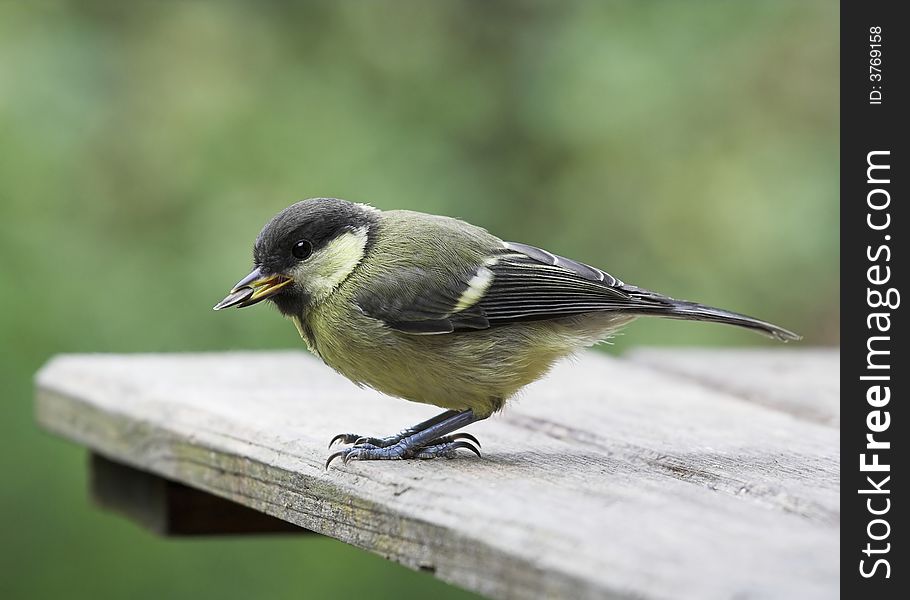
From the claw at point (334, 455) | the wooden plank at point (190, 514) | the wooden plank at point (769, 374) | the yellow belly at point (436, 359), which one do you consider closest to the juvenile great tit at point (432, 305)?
the yellow belly at point (436, 359)

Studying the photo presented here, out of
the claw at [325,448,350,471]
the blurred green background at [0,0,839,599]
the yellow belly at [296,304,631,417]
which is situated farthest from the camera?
the blurred green background at [0,0,839,599]

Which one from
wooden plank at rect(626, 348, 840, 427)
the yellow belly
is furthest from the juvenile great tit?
wooden plank at rect(626, 348, 840, 427)

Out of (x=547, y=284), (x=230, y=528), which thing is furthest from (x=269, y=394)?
(x=547, y=284)

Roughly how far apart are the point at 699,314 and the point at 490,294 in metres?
0.47

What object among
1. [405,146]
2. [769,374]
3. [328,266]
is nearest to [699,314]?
[328,266]

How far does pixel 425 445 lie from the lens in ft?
7.68

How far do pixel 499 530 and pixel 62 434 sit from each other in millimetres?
2193

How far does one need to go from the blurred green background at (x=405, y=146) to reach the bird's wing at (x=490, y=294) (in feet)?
7.90

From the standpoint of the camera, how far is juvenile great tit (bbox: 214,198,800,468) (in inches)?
95.9

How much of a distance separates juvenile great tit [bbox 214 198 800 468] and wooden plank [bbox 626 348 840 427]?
522 mm

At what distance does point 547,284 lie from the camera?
2.60m

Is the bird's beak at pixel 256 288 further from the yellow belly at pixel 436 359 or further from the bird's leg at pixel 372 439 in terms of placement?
the bird's leg at pixel 372 439

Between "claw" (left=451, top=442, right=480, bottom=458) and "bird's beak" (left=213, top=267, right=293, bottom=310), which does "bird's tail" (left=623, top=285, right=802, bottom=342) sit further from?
"bird's beak" (left=213, top=267, right=293, bottom=310)

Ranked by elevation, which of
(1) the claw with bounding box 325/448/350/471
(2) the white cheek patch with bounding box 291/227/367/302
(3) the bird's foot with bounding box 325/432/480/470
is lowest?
(1) the claw with bounding box 325/448/350/471
